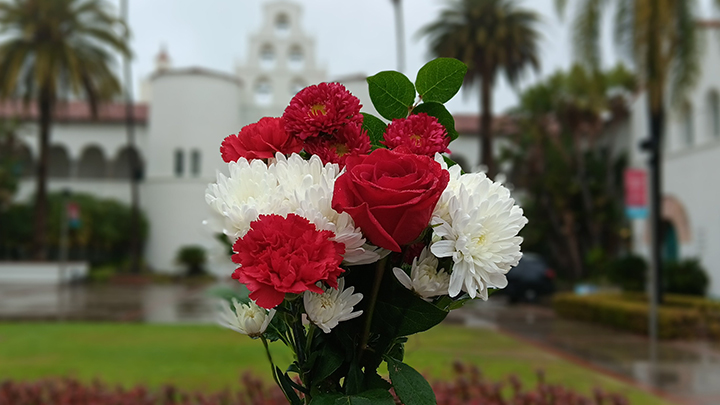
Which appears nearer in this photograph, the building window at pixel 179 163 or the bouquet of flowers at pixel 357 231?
the bouquet of flowers at pixel 357 231

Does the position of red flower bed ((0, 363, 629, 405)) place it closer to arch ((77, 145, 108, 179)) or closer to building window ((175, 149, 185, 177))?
building window ((175, 149, 185, 177))

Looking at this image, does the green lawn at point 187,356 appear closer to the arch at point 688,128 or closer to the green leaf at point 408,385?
the green leaf at point 408,385

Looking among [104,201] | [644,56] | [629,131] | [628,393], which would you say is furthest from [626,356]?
[104,201]

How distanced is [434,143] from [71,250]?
3445 cm

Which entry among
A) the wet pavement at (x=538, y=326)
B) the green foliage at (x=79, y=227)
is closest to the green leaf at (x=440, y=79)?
the wet pavement at (x=538, y=326)

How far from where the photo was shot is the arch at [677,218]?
1705 cm

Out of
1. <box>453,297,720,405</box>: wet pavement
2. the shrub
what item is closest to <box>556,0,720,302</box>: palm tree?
<box>453,297,720,405</box>: wet pavement

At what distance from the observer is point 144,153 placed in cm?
3438

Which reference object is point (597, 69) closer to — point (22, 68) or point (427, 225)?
point (427, 225)

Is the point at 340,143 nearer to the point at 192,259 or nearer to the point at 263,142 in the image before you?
the point at 263,142

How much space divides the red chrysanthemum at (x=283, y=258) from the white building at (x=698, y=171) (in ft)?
49.0

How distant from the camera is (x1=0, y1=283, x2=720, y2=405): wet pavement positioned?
7.82 meters

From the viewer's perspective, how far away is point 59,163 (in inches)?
1416

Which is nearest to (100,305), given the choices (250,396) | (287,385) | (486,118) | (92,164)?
(250,396)
